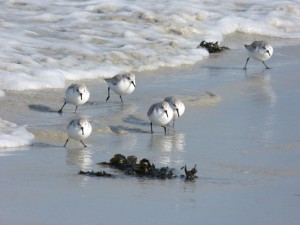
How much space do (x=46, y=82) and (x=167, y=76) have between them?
1982mm

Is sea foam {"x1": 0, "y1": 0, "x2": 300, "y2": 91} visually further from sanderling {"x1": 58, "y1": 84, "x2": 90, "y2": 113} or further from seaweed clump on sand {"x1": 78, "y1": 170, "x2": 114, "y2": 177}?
seaweed clump on sand {"x1": 78, "y1": 170, "x2": 114, "y2": 177}

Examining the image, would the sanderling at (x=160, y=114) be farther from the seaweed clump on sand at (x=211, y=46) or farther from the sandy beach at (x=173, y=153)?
the seaweed clump on sand at (x=211, y=46)

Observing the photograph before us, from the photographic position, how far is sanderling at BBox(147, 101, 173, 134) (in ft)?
29.4

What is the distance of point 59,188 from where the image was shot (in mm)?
6473

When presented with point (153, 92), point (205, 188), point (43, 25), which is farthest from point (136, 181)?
point (43, 25)

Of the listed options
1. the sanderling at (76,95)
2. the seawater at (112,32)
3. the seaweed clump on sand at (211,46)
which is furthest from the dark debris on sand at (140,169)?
the seaweed clump on sand at (211,46)

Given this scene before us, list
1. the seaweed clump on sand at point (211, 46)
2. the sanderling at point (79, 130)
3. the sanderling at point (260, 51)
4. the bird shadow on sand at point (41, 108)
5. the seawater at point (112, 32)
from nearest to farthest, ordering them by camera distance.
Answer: the sanderling at point (79, 130) → the bird shadow on sand at point (41, 108) → the seawater at point (112, 32) → the sanderling at point (260, 51) → the seaweed clump on sand at point (211, 46)

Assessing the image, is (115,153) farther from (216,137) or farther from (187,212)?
(187,212)

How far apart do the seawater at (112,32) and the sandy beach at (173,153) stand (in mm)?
453

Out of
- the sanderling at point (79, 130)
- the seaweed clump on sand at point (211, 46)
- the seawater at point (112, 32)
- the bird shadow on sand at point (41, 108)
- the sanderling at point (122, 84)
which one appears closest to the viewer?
the sanderling at point (79, 130)

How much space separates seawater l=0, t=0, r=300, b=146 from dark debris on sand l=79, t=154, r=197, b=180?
3.09 meters

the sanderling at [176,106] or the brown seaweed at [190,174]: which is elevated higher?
the sanderling at [176,106]

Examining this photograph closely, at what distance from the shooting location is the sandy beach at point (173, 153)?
5.92 metres

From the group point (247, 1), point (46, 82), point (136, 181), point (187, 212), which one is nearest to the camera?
point (187, 212)
